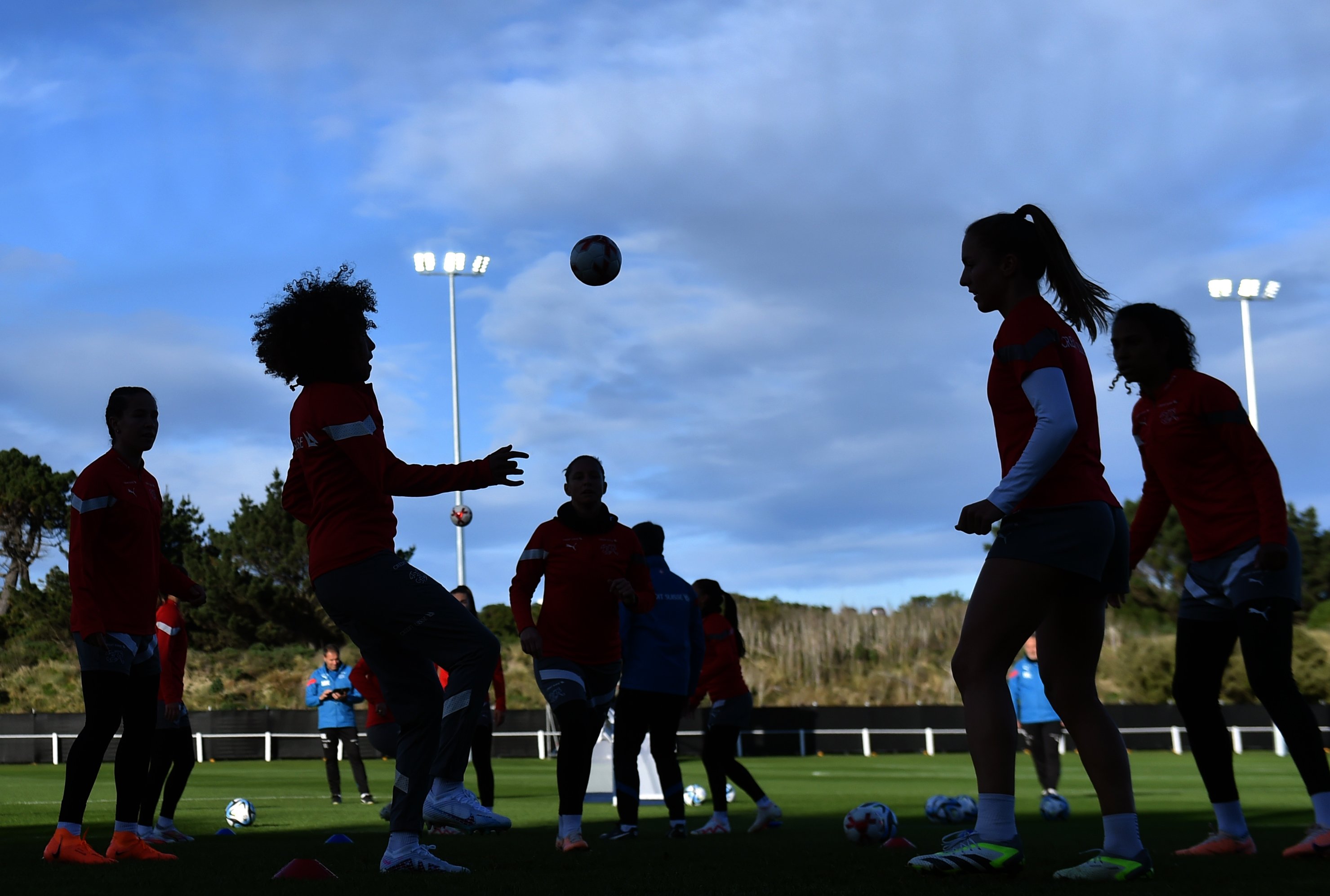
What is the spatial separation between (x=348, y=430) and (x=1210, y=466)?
381 centimetres

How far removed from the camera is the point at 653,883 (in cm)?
446

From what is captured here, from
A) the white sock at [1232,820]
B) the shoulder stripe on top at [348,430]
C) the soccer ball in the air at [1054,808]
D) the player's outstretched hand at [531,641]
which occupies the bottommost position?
the soccer ball in the air at [1054,808]

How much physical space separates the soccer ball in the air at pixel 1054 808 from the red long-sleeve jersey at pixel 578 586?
15.7 feet

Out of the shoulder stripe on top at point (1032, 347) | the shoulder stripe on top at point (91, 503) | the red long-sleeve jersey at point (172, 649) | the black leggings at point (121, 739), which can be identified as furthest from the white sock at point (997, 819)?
the red long-sleeve jersey at point (172, 649)

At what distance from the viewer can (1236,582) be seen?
5680 millimetres

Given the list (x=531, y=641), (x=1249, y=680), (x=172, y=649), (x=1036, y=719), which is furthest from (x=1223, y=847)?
(x=172, y=649)

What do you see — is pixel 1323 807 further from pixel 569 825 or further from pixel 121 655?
pixel 121 655

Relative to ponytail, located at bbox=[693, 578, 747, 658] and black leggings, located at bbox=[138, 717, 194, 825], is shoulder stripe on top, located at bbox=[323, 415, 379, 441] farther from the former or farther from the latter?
ponytail, located at bbox=[693, 578, 747, 658]

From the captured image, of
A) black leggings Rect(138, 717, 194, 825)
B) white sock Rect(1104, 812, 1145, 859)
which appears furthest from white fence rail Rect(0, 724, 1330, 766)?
white sock Rect(1104, 812, 1145, 859)

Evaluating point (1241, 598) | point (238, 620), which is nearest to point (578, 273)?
point (1241, 598)

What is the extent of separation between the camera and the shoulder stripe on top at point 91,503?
6.29 metres

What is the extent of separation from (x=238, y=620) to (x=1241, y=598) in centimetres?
4988

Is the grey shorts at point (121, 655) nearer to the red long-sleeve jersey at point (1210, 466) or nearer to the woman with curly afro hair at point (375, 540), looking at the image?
the woman with curly afro hair at point (375, 540)

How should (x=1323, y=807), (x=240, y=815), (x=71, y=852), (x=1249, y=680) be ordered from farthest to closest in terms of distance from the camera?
(x=240, y=815) → (x=71, y=852) → (x=1249, y=680) → (x=1323, y=807)
